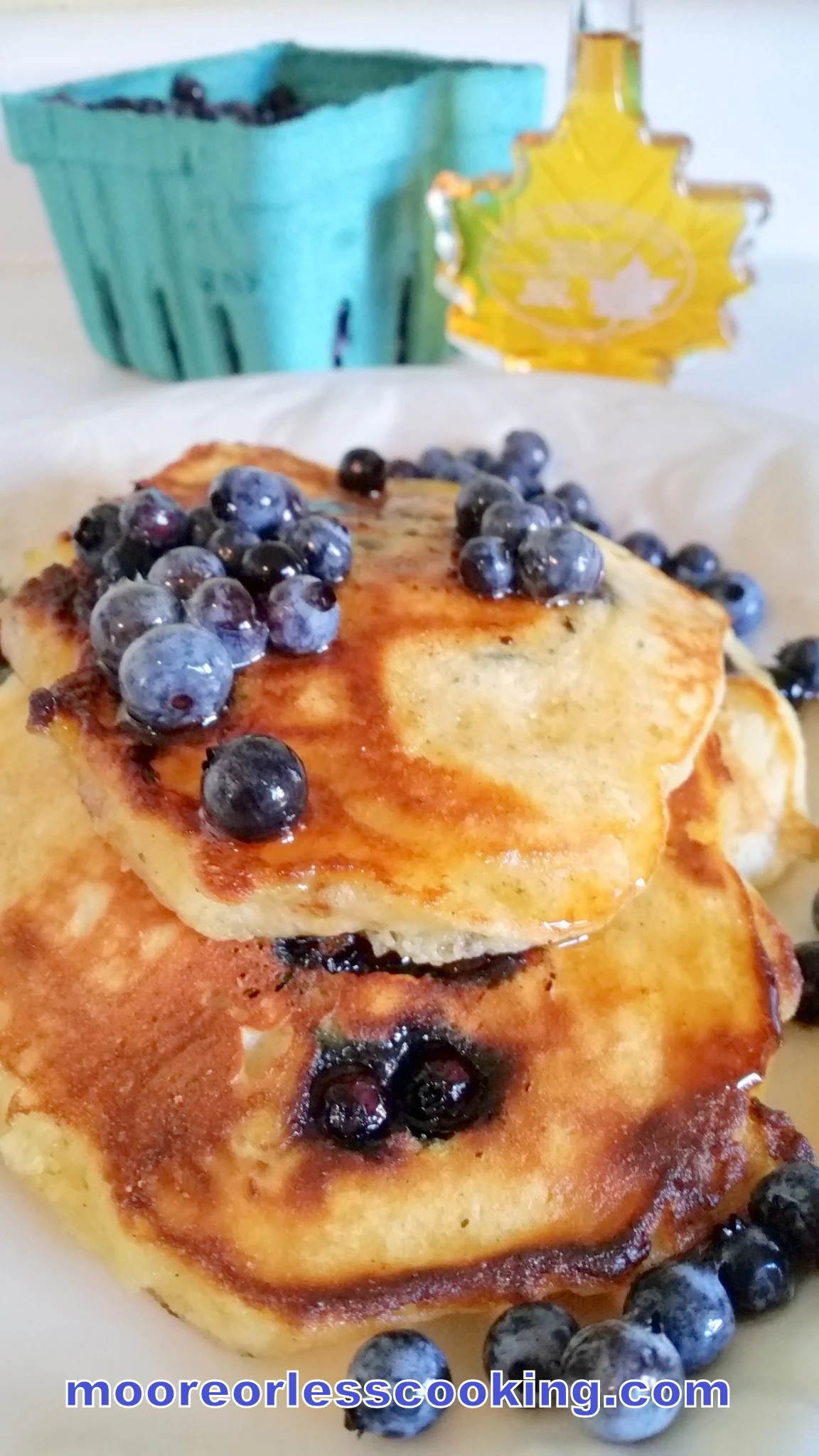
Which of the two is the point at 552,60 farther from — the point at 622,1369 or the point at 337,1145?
the point at 622,1369

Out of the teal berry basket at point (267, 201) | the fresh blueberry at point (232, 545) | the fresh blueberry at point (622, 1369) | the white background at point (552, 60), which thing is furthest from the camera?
the white background at point (552, 60)

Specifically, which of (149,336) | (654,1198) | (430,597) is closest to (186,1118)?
(654,1198)

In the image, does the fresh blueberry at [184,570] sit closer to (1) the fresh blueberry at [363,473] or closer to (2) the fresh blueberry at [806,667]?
(1) the fresh blueberry at [363,473]

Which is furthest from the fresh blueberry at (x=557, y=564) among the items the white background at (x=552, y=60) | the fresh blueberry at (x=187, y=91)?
the fresh blueberry at (x=187, y=91)

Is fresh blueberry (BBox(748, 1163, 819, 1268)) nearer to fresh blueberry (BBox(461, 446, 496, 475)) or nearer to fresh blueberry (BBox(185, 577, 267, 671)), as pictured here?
fresh blueberry (BBox(185, 577, 267, 671))

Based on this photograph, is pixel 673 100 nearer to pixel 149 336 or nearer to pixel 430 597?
pixel 149 336
